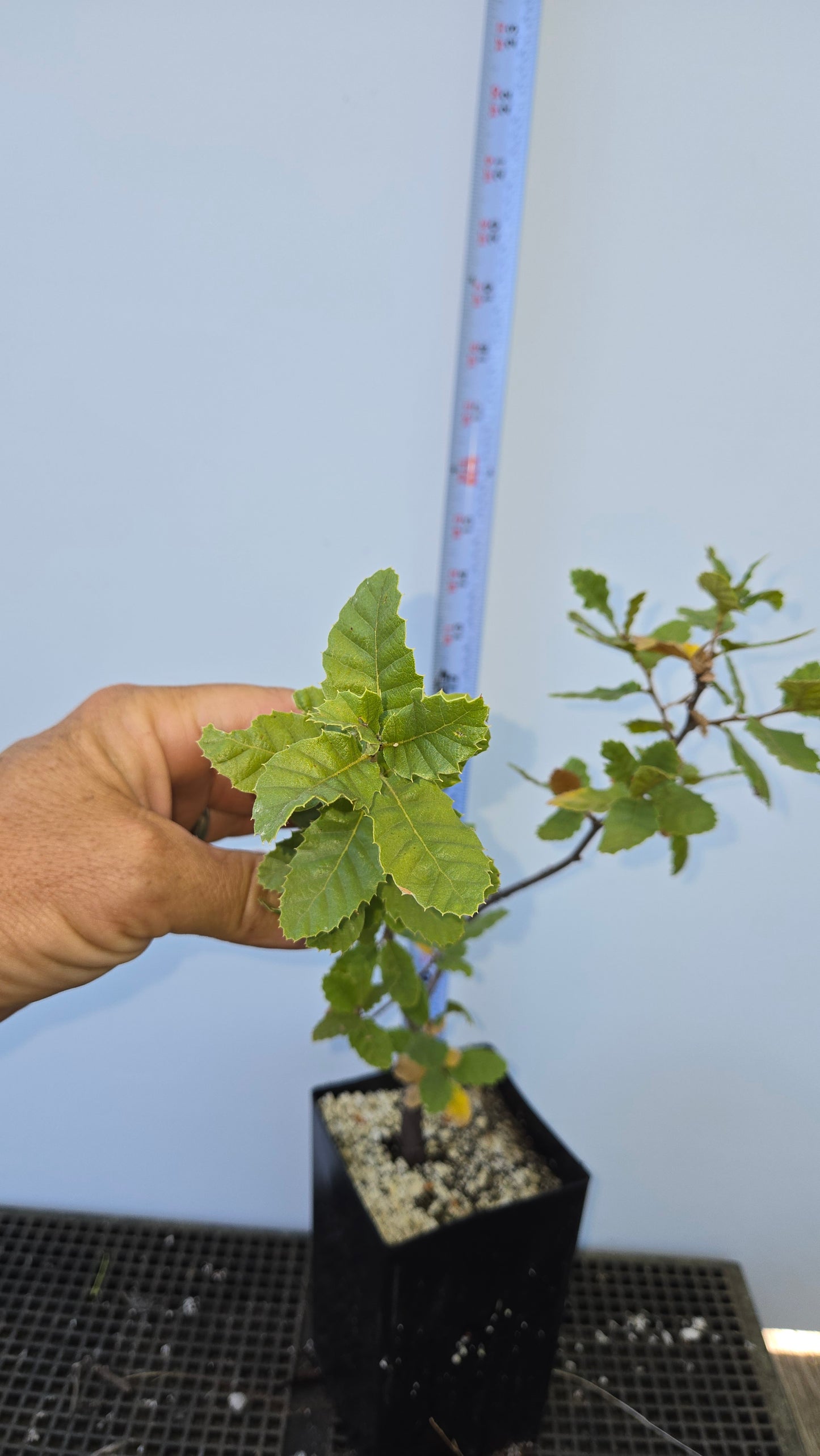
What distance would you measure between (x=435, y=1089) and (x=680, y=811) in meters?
0.38

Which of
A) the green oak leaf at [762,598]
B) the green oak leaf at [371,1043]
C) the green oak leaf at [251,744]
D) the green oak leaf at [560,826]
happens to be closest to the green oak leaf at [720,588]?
the green oak leaf at [762,598]

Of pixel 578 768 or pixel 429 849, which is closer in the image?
pixel 429 849

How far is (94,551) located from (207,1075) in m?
0.72

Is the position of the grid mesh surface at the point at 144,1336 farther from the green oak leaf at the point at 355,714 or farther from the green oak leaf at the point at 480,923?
the green oak leaf at the point at 355,714

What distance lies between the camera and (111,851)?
2.10 ft

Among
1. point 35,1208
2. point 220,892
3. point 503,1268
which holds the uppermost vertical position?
point 220,892

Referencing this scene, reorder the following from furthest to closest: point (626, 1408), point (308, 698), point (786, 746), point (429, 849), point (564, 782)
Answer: point (626, 1408), point (564, 782), point (786, 746), point (308, 698), point (429, 849)

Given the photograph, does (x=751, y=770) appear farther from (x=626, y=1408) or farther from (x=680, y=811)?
(x=626, y=1408)

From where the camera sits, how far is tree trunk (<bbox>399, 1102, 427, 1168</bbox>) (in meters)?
0.92

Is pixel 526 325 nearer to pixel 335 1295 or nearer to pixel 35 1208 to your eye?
pixel 335 1295

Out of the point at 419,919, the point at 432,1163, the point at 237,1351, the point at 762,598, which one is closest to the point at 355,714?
the point at 419,919

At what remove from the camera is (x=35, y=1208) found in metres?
1.26

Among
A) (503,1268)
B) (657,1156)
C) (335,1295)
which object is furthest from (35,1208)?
(657,1156)

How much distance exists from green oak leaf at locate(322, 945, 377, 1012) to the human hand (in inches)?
1.9
